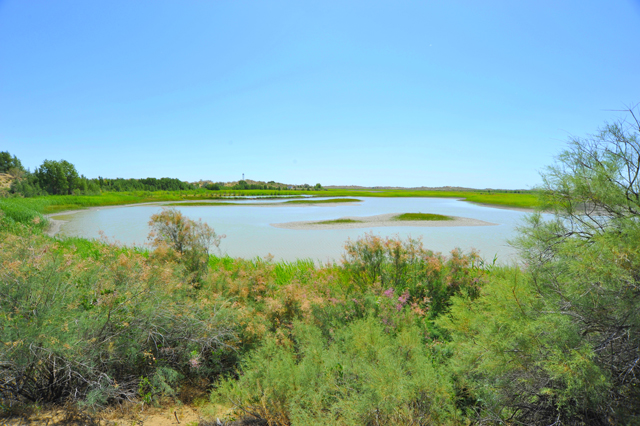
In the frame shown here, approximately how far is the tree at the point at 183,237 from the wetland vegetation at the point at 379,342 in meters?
1.92

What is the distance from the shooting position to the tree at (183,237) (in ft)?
21.1

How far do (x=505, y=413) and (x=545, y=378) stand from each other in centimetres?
40

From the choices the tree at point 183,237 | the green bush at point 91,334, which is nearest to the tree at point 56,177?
the tree at point 183,237

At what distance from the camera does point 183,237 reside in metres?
6.59

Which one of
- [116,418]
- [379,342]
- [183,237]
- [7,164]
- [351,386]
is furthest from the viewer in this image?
[7,164]

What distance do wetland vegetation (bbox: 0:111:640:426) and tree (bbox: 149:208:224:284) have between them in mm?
1922

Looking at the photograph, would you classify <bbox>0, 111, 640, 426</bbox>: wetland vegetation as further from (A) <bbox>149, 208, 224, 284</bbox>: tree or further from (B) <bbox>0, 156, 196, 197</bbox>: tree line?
(B) <bbox>0, 156, 196, 197</bbox>: tree line

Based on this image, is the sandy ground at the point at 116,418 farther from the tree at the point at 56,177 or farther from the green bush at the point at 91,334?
the tree at the point at 56,177

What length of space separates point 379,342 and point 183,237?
16.7 ft

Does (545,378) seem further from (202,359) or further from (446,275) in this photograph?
(446,275)

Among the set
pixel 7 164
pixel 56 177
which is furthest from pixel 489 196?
pixel 7 164

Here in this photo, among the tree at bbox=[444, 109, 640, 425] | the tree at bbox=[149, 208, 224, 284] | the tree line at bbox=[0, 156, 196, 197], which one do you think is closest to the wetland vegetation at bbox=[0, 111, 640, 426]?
the tree at bbox=[444, 109, 640, 425]

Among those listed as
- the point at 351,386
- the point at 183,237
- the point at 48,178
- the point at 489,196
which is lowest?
the point at 351,386

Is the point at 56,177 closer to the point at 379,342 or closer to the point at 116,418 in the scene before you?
the point at 116,418
